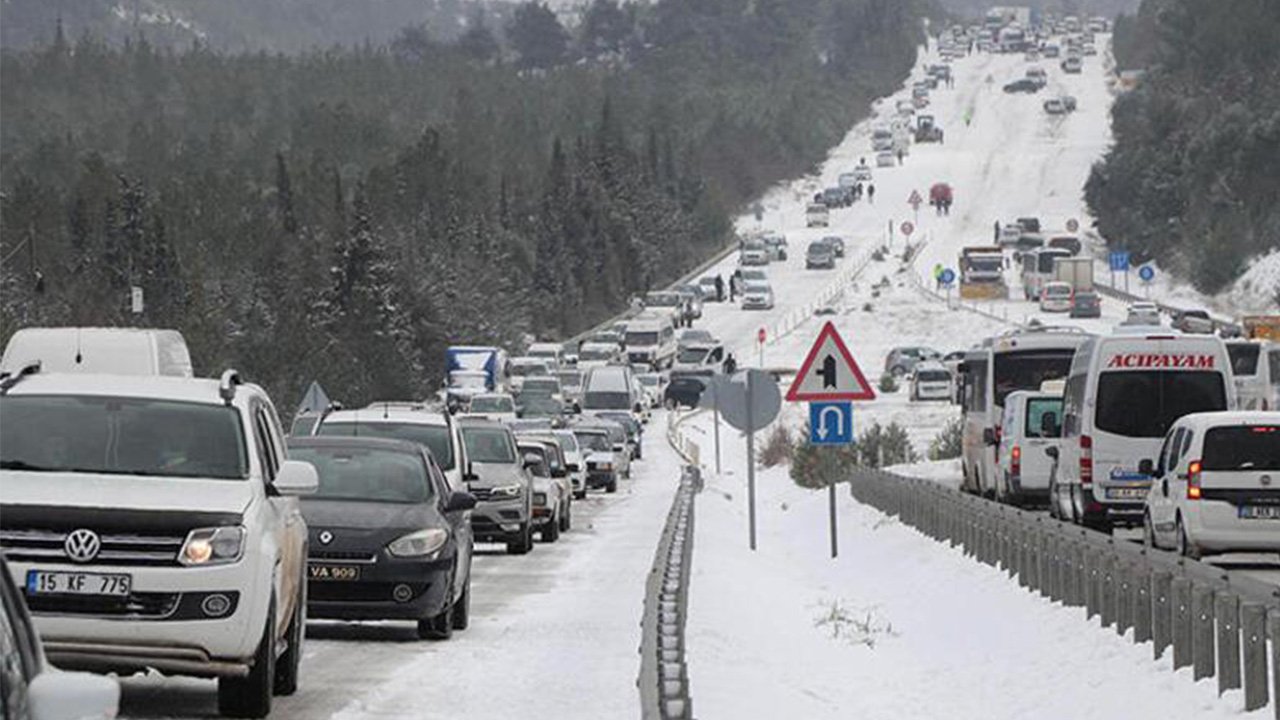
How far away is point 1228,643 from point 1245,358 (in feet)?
117

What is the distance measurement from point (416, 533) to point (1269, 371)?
113 feet

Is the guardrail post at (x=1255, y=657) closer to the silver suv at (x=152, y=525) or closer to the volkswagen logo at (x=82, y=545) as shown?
the silver suv at (x=152, y=525)

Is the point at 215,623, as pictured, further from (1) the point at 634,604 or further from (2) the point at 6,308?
(2) the point at 6,308

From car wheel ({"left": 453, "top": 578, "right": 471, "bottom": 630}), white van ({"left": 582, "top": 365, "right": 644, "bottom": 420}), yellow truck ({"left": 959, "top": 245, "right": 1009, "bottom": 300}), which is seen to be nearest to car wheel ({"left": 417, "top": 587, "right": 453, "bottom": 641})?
car wheel ({"left": 453, "top": 578, "right": 471, "bottom": 630})

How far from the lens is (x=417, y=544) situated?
21.3m

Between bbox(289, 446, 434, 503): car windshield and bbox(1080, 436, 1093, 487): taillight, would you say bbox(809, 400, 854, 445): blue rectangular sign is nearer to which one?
bbox(1080, 436, 1093, 487): taillight

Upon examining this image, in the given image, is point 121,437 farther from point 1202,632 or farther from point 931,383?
point 931,383

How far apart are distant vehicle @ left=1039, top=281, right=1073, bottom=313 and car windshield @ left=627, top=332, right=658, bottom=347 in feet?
51.7

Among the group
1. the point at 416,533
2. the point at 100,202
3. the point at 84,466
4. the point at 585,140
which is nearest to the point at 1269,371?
the point at 416,533

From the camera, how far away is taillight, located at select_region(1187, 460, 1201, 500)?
27.7 m

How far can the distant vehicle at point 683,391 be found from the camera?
4382 inches

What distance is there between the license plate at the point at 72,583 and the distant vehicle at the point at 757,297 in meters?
129

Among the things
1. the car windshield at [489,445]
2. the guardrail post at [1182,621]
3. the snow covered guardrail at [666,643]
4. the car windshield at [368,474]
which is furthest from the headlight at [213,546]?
the car windshield at [489,445]

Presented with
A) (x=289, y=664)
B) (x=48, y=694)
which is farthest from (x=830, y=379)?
(x=48, y=694)
